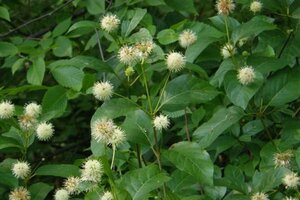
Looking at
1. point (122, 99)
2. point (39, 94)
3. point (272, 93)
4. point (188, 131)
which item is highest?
point (122, 99)

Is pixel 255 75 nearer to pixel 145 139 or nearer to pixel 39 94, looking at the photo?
pixel 145 139

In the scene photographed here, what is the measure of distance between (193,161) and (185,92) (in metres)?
0.30

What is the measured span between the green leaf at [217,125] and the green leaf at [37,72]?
1.04 m

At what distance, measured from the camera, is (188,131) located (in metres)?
2.47

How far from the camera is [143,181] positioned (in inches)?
69.7

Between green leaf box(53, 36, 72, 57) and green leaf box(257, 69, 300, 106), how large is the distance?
1303 millimetres

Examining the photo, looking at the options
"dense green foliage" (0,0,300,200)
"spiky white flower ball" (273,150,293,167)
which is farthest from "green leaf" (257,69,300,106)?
"spiky white flower ball" (273,150,293,167)

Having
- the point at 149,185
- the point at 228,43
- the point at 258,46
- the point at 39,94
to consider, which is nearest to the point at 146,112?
the point at 149,185

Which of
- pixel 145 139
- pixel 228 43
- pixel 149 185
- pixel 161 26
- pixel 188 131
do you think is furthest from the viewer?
pixel 161 26

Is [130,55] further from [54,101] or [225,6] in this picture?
[54,101]

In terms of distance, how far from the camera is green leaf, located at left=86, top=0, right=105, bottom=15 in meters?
3.11

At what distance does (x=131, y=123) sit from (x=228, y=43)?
1.81 feet

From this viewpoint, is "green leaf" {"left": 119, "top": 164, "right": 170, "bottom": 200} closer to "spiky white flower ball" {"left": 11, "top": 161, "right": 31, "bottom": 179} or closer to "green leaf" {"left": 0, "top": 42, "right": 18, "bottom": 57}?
"spiky white flower ball" {"left": 11, "top": 161, "right": 31, "bottom": 179}

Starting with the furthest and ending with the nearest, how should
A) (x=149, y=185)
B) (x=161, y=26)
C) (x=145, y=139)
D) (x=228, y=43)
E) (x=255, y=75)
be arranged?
(x=161, y=26) → (x=228, y=43) → (x=255, y=75) → (x=145, y=139) → (x=149, y=185)
